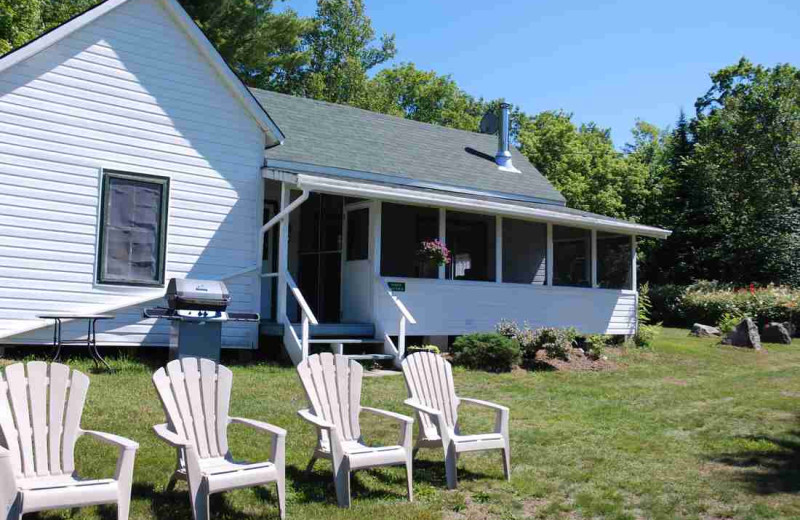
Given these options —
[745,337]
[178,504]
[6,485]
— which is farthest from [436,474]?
[745,337]

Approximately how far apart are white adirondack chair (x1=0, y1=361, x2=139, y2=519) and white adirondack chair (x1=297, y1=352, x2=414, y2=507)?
4.58ft

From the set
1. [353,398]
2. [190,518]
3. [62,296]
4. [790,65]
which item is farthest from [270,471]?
[790,65]

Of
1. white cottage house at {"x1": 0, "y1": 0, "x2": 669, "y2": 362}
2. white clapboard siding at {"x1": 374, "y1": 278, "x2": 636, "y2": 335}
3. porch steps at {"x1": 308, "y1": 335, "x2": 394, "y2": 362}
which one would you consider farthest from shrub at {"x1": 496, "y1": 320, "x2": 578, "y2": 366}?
porch steps at {"x1": 308, "y1": 335, "x2": 394, "y2": 362}

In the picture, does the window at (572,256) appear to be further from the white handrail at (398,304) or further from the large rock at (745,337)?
the white handrail at (398,304)

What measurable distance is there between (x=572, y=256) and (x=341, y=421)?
10.8 m

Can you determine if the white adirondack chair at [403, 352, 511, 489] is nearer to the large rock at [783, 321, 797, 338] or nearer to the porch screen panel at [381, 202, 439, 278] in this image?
the porch screen panel at [381, 202, 439, 278]

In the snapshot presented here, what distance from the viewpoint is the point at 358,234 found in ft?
42.8

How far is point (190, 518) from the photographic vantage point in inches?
182

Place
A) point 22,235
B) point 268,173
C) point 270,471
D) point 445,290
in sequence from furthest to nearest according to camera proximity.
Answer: point 445,290 < point 268,173 < point 22,235 < point 270,471

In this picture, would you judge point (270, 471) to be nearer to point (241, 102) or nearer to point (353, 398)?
Answer: point (353, 398)

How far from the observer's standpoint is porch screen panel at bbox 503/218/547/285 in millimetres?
16203

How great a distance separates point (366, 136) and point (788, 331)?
11.6m

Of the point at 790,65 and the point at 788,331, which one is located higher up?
the point at 790,65

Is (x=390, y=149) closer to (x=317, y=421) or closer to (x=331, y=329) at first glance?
(x=331, y=329)
